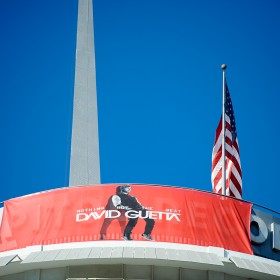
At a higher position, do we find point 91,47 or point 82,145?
point 91,47

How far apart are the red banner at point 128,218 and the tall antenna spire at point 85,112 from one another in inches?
586

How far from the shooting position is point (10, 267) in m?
32.6

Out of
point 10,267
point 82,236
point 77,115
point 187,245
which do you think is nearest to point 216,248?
point 187,245

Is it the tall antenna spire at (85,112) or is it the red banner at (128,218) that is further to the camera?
the tall antenna spire at (85,112)

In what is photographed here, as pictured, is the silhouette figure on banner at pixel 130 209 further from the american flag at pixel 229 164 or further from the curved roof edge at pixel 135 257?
the american flag at pixel 229 164

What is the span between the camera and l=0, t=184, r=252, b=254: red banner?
105ft

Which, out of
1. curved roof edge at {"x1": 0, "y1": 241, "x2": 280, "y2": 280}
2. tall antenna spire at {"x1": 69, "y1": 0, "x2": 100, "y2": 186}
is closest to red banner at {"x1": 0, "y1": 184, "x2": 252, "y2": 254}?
curved roof edge at {"x1": 0, "y1": 241, "x2": 280, "y2": 280}

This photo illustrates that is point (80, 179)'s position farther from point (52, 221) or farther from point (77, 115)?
point (52, 221)

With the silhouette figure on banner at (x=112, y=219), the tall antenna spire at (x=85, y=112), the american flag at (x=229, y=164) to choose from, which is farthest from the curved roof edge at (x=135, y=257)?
the tall antenna spire at (x=85, y=112)

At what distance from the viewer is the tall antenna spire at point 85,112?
163 feet

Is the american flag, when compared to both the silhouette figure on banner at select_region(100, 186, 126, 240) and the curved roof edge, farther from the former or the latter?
the silhouette figure on banner at select_region(100, 186, 126, 240)

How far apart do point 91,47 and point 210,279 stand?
29746 millimetres

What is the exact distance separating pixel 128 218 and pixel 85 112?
75.4 ft

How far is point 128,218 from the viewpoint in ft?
105
